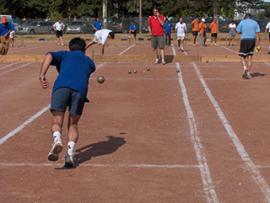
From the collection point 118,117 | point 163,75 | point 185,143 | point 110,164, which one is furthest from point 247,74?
point 110,164

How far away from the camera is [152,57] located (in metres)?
24.4

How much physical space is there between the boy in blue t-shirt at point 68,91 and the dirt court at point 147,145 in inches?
12.7

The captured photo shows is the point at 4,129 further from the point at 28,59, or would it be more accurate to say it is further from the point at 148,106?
the point at 28,59

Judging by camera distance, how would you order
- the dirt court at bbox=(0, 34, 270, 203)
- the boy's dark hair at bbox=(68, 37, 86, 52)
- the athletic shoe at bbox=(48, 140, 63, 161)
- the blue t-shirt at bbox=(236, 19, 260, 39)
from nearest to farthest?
1. the dirt court at bbox=(0, 34, 270, 203)
2. the athletic shoe at bbox=(48, 140, 63, 161)
3. the boy's dark hair at bbox=(68, 37, 86, 52)
4. the blue t-shirt at bbox=(236, 19, 260, 39)

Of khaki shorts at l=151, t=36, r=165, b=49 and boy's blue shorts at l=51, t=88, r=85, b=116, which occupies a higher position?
boy's blue shorts at l=51, t=88, r=85, b=116

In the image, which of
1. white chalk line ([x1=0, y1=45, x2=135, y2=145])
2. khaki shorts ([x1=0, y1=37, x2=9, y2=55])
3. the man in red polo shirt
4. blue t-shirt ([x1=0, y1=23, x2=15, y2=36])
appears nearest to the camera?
white chalk line ([x1=0, y1=45, x2=135, y2=145])

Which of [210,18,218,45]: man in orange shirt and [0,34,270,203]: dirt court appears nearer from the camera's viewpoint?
[0,34,270,203]: dirt court

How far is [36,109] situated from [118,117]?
181 cm

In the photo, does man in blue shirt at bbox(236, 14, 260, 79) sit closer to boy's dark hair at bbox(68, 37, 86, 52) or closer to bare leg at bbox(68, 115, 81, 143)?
boy's dark hair at bbox(68, 37, 86, 52)

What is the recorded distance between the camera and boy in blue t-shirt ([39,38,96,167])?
288 inches

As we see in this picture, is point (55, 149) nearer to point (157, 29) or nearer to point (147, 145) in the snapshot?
point (147, 145)

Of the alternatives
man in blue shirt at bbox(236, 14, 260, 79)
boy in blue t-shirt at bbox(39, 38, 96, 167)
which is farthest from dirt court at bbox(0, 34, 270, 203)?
man in blue shirt at bbox(236, 14, 260, 79)

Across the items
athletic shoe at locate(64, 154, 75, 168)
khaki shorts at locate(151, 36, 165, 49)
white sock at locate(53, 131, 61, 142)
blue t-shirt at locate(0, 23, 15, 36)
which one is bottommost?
khaki shorts at locate(151, 36, 165, 49)

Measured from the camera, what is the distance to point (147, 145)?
8734 mm
